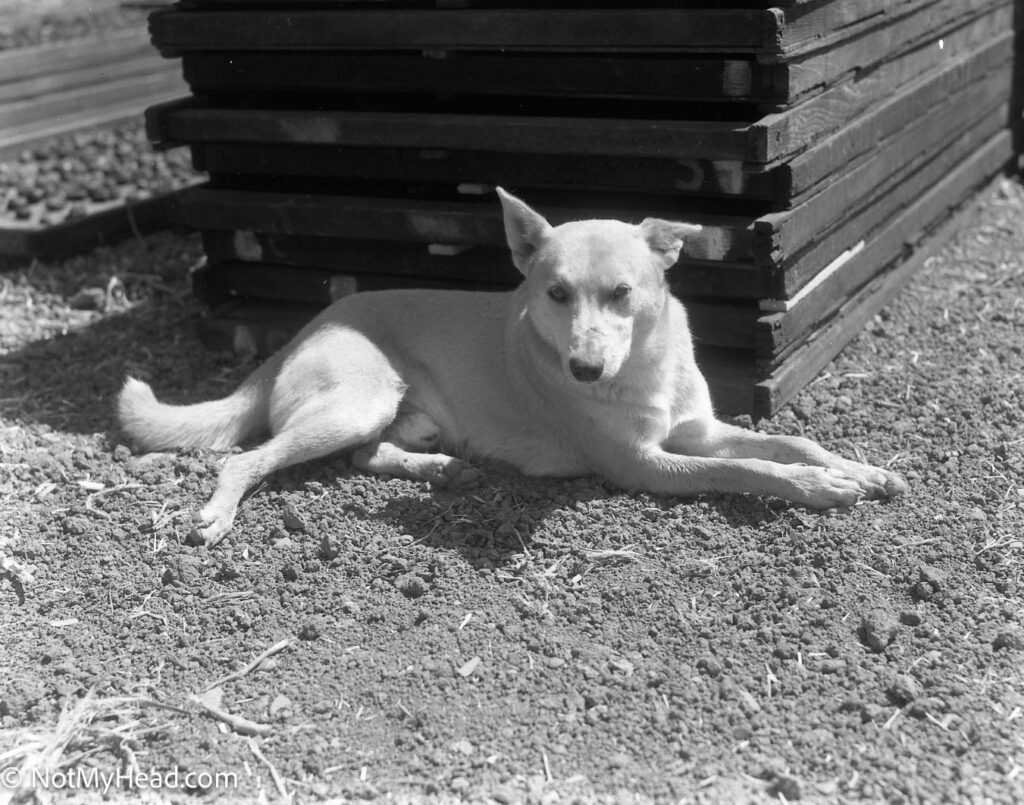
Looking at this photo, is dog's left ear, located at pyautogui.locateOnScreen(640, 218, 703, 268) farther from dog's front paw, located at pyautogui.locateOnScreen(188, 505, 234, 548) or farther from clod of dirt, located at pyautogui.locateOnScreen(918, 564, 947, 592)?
dog's front paw, located at pyautogui.locateOnScreen(188, 505, 234, 548)

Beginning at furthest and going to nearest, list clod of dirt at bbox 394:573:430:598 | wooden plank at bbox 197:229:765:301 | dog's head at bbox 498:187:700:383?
wooden plank at bbox 197:229:765:301 < dog's head at bbox 498:187:700:383 < clod of dirt at bbox 394:573:430:598

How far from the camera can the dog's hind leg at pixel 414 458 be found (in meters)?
4.97

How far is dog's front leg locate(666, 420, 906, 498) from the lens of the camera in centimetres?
453

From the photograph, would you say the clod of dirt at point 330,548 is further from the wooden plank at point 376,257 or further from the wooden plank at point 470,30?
the wooden plank at point 470,30

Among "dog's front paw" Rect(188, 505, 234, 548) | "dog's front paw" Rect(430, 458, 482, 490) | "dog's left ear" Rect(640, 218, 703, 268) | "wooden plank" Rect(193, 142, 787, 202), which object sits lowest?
"dog's front paw" Rect(430, 458, 482, 490)

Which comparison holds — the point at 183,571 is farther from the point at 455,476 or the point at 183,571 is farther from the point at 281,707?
the point at 455,476

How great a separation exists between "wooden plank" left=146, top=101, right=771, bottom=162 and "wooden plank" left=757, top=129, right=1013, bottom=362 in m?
0.84

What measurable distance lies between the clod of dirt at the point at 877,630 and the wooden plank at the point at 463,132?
1.98 metres

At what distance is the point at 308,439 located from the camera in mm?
4941

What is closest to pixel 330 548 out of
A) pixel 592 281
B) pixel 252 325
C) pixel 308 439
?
pixel 308 439

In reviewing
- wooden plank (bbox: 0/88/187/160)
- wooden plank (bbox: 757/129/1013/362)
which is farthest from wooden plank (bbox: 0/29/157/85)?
wooden plank (bbox: 757/129/1013/362)

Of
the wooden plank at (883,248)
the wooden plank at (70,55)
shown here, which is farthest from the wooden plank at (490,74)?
the wooden plank at (70,55)

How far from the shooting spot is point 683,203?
548 centimetres

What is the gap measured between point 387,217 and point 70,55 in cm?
550
